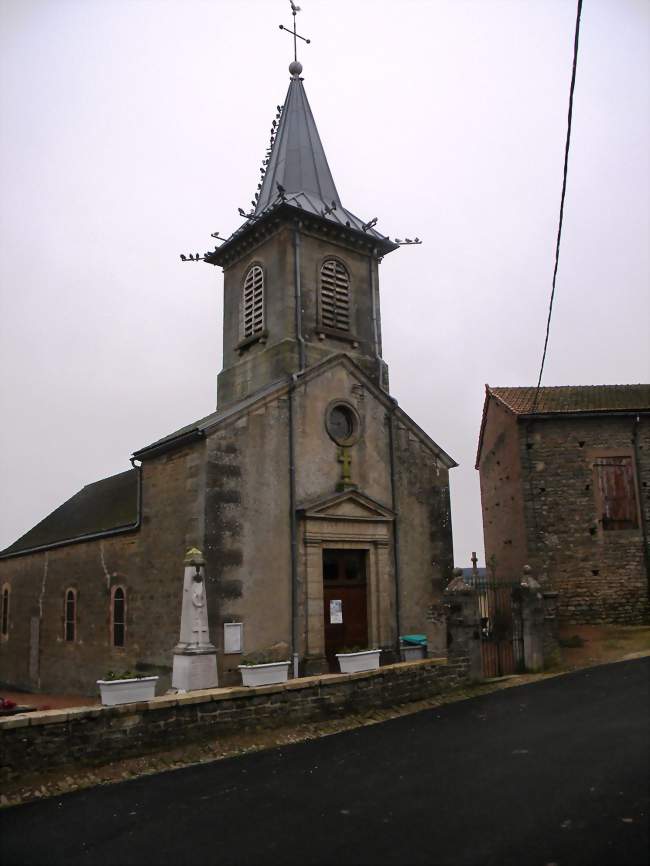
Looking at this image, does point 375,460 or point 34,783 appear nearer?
point 34,783

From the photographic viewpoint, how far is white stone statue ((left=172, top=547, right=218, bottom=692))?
1029cm

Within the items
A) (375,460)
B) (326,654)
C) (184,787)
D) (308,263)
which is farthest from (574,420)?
(184,787)

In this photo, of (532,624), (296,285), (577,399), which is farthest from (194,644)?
(577,399)

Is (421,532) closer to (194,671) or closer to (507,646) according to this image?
(507,646)

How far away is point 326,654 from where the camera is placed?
47.5 feet

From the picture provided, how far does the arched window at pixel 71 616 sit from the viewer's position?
17922 mm

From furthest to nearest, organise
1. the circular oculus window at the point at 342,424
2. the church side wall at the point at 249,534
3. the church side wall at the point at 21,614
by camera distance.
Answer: the church side wall at the point at 21,614 < the circular oculus window at the point at 342,424 < the church side wall at the point at 249,534

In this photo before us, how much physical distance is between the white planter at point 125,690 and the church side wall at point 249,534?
11.6 ft

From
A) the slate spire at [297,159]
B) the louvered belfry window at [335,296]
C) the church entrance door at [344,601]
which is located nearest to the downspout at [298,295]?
the louvered belfry window at [335,296]

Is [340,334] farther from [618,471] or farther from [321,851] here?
[321,851]

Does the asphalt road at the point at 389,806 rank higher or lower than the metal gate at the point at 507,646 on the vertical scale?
lower

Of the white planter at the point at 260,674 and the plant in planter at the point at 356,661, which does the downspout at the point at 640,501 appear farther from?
the white planter at the point at 260,674

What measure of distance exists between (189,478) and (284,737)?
5518 millimetres

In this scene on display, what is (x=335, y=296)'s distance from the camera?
17.5 metres
